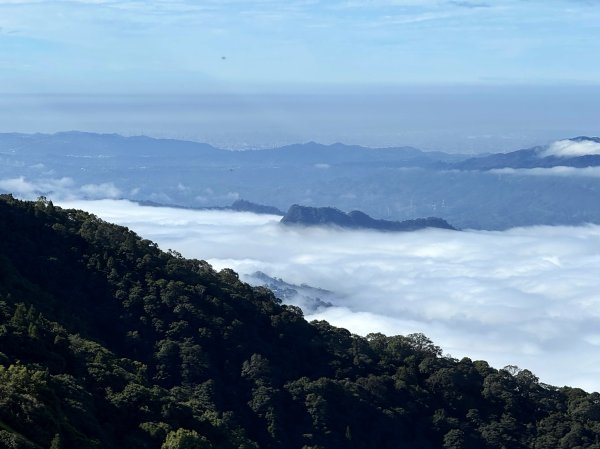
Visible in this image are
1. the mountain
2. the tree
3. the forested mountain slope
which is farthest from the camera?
the mountain

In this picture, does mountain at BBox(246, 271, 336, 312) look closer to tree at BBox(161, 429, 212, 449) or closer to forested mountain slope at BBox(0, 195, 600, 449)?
forested mountain slope at BBox(0, 195, 600, 449)

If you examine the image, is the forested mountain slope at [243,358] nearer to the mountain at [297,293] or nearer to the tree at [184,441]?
the tree at [184,441]

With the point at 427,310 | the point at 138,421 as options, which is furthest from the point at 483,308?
the point at 138,421

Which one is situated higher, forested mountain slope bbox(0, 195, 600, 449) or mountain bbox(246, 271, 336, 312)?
mountain bbox(246, 271, 336, 312)

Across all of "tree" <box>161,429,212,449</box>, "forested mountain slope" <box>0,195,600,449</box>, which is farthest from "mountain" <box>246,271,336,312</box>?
"tree" <box>161,429,212,449</box>

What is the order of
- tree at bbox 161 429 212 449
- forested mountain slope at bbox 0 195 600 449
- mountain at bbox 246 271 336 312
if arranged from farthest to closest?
mountain at bbox 246 271 336 312
forested mountain slope at bbox 0 195 600 449
tree at bbox 161 429 212 449

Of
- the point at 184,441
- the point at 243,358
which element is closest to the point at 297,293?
the point at 243,358

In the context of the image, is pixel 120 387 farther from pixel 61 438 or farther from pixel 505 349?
pixel 505 349

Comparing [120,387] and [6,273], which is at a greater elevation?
[6,273]

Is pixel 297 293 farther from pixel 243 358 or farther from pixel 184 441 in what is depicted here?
pixel 184 441
